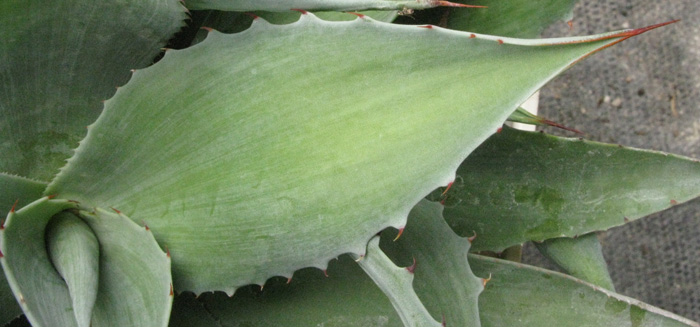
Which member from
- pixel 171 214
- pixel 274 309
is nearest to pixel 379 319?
pixel 274 309

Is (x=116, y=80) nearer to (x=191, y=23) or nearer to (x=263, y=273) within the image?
(x=191, y=23)

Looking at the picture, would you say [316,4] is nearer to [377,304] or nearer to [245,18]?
[245,18]

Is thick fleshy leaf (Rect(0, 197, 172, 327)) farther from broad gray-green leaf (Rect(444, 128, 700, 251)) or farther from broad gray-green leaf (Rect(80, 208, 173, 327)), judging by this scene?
broad gray-green leaf (Rect(444, 128, 700, 251))

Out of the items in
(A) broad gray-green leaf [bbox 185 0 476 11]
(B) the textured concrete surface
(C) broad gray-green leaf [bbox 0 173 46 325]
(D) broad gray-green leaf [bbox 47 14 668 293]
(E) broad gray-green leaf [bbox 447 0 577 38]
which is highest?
(A) broad gray-green leaf [bbox 185 0 476 11]

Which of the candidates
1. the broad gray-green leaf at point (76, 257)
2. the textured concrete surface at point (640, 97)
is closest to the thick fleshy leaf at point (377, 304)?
the broad gray-green leaf at point (76, 257)

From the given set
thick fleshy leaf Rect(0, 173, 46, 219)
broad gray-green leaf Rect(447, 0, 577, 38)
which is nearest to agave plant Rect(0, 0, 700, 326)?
thick fleshy leaf Rect(0, 173, 46, 219)

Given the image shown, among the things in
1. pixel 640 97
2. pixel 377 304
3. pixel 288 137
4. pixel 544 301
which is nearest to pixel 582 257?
pixel 544 301
